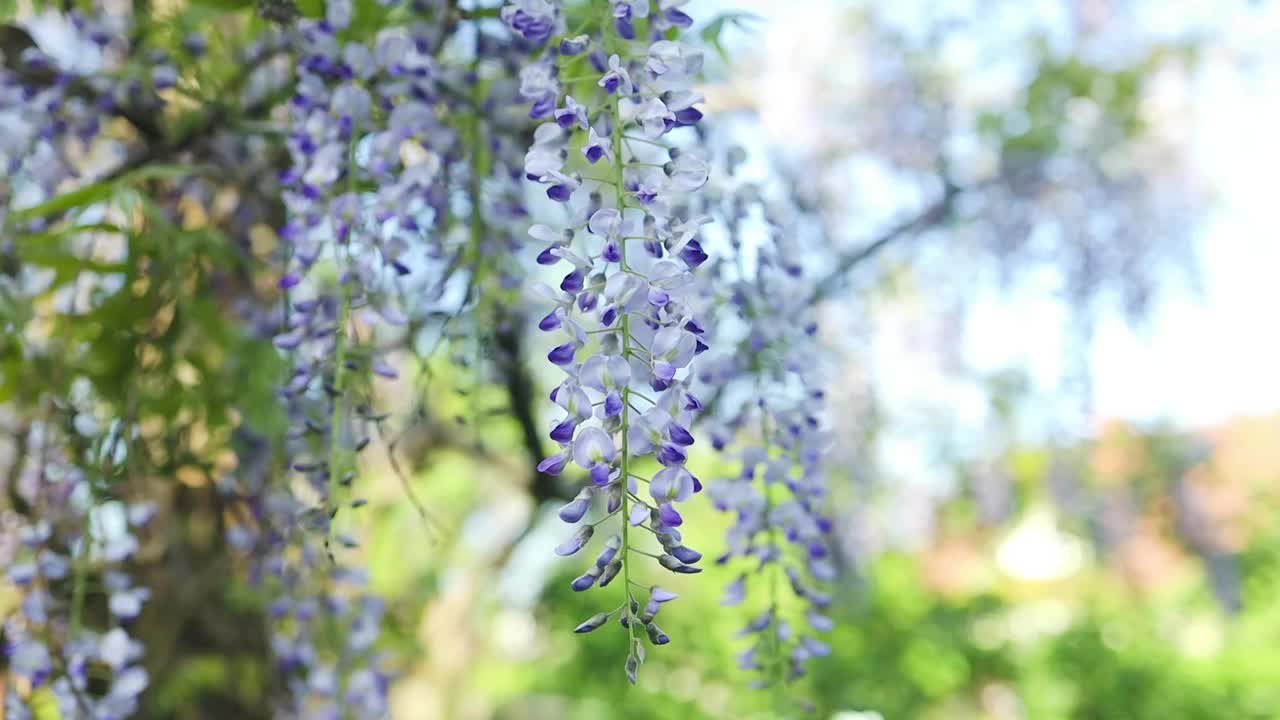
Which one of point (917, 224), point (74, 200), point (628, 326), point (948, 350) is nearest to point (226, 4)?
point (74, 200)

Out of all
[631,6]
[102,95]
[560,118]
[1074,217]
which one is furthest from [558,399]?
[1074,217]

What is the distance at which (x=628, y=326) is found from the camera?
71 centimetres

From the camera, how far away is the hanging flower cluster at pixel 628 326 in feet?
2.26

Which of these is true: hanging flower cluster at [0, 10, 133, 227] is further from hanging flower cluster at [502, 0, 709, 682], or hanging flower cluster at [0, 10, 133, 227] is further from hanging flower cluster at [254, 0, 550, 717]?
hanging flower cluster at [502, 0, 709, 682]

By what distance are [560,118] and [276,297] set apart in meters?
1.02

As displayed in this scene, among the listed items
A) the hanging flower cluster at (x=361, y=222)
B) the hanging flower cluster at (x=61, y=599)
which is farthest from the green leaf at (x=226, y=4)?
the hanging flower cluster at (x=61, y=599)

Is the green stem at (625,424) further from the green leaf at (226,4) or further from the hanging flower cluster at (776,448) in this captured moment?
the green leaf at (226,4)

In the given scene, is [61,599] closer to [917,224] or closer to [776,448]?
[776,448]

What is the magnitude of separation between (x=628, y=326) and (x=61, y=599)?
1.00 meters

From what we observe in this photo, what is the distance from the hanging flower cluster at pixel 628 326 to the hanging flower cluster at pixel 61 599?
A: 2.05 feet

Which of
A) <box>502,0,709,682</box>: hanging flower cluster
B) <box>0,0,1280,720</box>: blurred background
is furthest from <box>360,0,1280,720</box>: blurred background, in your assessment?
<box>502,0,709,682</box>: hanging flower cluster

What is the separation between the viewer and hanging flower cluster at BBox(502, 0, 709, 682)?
0.69 meters

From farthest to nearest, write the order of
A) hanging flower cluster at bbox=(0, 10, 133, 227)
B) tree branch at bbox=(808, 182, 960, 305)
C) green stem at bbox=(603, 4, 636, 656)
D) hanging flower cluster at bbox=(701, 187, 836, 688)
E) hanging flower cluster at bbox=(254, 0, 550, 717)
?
tree branch at bbox=(808, 182, 960, 305) < hanging flower cluster at bbox=(0, 10, 133, 227) < hanging flower cluster at bbox=(701, 187, 836, 688) < hanging flower cluster at bbox=(254, 0, 550, 717) < green stem at bbox=(603, 4, 636, 656)

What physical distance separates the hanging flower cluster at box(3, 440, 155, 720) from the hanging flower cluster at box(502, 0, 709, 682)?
626 millimetres
